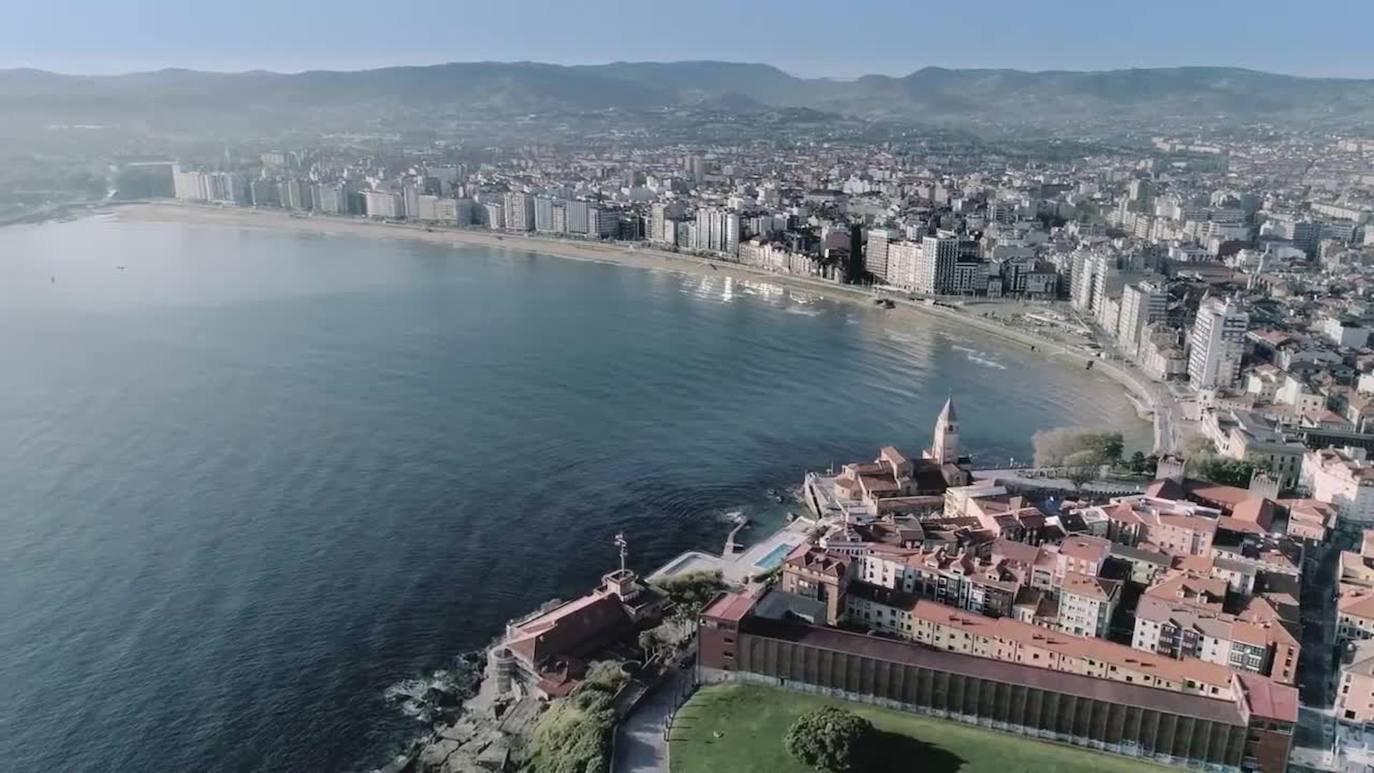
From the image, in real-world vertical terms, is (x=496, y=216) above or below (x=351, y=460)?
above

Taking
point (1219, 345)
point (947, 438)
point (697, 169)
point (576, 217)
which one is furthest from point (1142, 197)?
point (947, 438)

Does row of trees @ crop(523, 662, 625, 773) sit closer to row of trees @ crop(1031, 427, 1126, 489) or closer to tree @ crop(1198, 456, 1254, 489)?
row of trees @ crop(1031, 427, 1126, 489)

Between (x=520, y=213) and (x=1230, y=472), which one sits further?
(x=520, y=213)

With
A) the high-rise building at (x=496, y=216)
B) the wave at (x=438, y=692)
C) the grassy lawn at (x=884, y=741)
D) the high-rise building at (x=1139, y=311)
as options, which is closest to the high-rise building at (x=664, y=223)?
the high-rise building at (x=496, y=216)

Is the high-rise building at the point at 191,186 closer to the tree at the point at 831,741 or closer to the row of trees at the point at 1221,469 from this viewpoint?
the row of trees at the point at 1221,469

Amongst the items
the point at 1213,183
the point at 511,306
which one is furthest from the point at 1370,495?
the point at 1213,183

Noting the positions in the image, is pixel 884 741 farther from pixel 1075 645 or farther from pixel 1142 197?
pixel 1142 197

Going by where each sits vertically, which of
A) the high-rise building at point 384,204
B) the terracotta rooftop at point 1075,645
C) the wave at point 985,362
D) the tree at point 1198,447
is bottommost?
the wave at point 985,362
